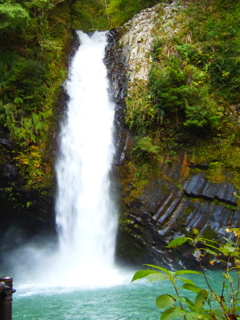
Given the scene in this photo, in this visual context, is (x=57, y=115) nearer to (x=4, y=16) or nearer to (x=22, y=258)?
(x=4, y=16)

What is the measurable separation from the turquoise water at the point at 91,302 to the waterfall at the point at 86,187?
4.28ft

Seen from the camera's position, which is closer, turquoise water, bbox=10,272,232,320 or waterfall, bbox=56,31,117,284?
turquoise water, bbox=10,272,232,320

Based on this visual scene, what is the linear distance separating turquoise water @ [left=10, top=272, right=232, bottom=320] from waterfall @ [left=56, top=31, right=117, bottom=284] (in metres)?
1.30

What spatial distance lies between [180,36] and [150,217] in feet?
24.4

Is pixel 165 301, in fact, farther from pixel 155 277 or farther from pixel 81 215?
pixel 81 215

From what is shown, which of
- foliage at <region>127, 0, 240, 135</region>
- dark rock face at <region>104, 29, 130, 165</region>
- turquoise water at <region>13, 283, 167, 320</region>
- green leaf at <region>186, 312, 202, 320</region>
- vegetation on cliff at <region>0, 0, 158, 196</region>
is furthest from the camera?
dark rock face at <region>104, 29, 130, 165</region>

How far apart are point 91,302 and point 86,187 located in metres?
3.90

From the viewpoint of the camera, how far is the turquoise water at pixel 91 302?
5066mm

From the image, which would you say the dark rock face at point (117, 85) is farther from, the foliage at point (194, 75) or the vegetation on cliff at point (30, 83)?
the vegetation on cliff at point (30, 83)

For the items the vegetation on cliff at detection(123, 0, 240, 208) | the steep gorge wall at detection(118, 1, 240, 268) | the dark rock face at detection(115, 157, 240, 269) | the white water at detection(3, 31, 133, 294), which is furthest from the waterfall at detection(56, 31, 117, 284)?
the vegetation on cliff at detection(123, 0, 240, 208)

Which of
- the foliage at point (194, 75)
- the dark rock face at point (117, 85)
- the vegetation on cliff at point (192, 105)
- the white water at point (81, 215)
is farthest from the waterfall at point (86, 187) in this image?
the foliage at point (194, 75)

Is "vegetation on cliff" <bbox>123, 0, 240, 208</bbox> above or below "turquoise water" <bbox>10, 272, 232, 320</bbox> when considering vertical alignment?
above

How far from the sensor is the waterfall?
8547 mm

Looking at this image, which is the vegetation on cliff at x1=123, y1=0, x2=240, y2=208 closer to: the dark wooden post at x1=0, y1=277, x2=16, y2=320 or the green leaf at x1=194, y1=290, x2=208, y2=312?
the dark wooden post at x1=0, y1=277, x2=16, y2=320
